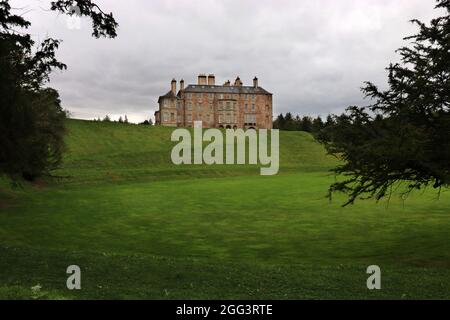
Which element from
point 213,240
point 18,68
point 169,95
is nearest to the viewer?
point 18,68

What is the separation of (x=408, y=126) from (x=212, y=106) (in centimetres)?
14752

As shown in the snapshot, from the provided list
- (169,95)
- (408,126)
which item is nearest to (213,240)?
(408,126)

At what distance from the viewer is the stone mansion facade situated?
16088 cm

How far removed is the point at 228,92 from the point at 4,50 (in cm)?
15039

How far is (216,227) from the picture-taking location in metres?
30.3

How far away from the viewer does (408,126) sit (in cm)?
1683

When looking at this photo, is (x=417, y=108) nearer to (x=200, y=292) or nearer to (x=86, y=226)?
(x=200, y=292)

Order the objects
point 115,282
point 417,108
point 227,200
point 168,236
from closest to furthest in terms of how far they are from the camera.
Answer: point 115,282 → point 417,108 → point 168,236 → point 227,200

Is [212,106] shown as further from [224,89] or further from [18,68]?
[18,68]

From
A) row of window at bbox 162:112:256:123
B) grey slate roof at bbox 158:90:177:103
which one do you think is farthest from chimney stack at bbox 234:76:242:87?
grey slate roof at bbox 158:90:177:103

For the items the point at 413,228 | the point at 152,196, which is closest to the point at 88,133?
the point at 152,196

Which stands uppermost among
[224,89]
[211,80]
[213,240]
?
[211,80]

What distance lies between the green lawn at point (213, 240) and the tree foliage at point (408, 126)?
11.5 feet

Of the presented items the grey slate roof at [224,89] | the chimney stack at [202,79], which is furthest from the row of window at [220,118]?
the chimney stack at [202,79]
